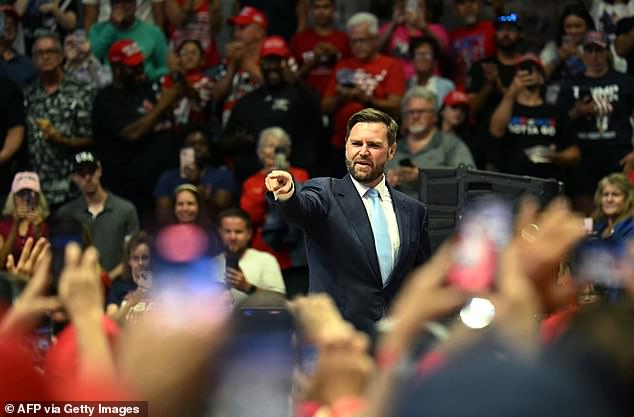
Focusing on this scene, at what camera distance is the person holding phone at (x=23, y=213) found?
9.23m

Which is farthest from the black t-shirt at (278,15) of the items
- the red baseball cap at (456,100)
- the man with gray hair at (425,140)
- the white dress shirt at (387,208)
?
the white dress shirt at (387,208)

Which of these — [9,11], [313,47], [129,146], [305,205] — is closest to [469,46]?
[313,47]

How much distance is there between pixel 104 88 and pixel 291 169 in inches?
76.7

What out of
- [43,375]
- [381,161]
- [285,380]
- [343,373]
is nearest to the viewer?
[343,373]

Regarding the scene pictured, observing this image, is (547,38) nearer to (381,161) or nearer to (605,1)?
(605,1)

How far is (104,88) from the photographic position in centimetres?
1121

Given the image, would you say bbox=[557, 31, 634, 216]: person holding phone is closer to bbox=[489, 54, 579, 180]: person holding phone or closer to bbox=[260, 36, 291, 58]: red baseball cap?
bbox=[489, 54, 579, 180]: person holding phone

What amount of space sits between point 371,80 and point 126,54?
1.98 metres

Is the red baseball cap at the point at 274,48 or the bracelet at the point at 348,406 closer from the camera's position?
the bracelet at the point at 348,406

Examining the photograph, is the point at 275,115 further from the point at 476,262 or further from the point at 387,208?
the point at 476,262

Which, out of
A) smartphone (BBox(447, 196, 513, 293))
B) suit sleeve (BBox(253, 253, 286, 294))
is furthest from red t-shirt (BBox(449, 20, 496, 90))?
smartphone (BBox(447, 196, 513, 293))

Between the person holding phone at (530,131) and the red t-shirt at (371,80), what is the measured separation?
91 cm

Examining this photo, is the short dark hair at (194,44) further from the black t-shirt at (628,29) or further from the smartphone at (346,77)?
the black t-shirt at (628,29)

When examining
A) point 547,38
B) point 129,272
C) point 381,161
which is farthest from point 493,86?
point 381,161
